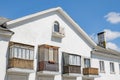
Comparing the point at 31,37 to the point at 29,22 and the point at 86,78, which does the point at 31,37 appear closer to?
the point at 29,22

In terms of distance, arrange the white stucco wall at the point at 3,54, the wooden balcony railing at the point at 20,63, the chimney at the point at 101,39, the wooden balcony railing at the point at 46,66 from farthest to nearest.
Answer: the chimney at the point at 101,39 < the wooden balcony railing at the point at 46,66 < the wooden balcony railing at the point at 20,63 < the white stucco wall at the point at 3,54

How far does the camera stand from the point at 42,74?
2781 centimetres

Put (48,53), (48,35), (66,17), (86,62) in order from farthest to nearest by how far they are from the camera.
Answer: (86,62)
(66,17)
(48,35)
(48,53)

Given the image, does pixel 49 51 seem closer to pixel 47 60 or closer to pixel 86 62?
pixel 47 60

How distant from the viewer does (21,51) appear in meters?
26.1

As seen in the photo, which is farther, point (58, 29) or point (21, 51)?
point (58, 29)

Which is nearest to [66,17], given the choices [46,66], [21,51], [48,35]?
[48,35]

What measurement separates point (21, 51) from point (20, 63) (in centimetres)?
135

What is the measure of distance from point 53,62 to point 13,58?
17.3 feet

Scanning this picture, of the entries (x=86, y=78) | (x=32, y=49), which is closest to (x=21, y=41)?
(x=32, y=49)

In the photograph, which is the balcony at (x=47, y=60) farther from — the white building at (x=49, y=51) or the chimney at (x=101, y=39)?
the chimney at (x=101, y=39)

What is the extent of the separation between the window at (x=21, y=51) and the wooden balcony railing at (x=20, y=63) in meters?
0.47

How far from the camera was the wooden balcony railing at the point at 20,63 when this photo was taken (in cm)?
2486

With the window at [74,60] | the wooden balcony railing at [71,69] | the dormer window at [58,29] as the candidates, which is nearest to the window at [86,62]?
the window at [74,60]
